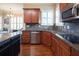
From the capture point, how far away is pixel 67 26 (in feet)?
10.9

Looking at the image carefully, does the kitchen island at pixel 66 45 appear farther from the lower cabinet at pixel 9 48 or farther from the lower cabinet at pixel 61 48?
the lower cabinet at pixel 9 48

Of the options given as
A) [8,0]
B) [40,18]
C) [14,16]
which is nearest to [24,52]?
[40,18]

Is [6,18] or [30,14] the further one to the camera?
[30,14]

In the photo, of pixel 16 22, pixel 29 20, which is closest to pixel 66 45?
pixel 16 22

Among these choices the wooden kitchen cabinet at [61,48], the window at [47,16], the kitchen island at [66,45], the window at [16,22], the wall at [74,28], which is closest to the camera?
the kitchen island at [66,45]

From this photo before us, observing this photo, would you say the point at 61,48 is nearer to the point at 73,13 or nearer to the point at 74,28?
the point at 73,13

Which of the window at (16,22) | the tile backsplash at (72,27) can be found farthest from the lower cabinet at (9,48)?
the tile backsplash at (72,27)

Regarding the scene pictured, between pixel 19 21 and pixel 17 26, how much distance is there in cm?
9

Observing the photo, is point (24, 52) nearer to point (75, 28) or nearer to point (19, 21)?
point (75, 28)

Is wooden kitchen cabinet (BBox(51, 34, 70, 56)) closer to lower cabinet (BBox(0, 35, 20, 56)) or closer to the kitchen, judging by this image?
the kitchen

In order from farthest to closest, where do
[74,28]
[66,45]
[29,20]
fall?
[74,28] < [29,20] < [66,45]

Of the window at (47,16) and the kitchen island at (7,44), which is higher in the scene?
the window at (47,16)

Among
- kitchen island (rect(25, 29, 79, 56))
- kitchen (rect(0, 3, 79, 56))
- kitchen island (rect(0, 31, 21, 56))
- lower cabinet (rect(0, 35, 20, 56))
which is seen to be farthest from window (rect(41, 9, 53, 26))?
lower cabinet (rect(0, 35, 20, 56))

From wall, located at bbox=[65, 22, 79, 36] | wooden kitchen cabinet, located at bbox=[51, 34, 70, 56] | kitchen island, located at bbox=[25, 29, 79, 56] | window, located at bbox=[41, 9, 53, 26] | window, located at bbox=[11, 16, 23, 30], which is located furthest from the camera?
wall, located at bbox=[65, 22, 79, 36]
